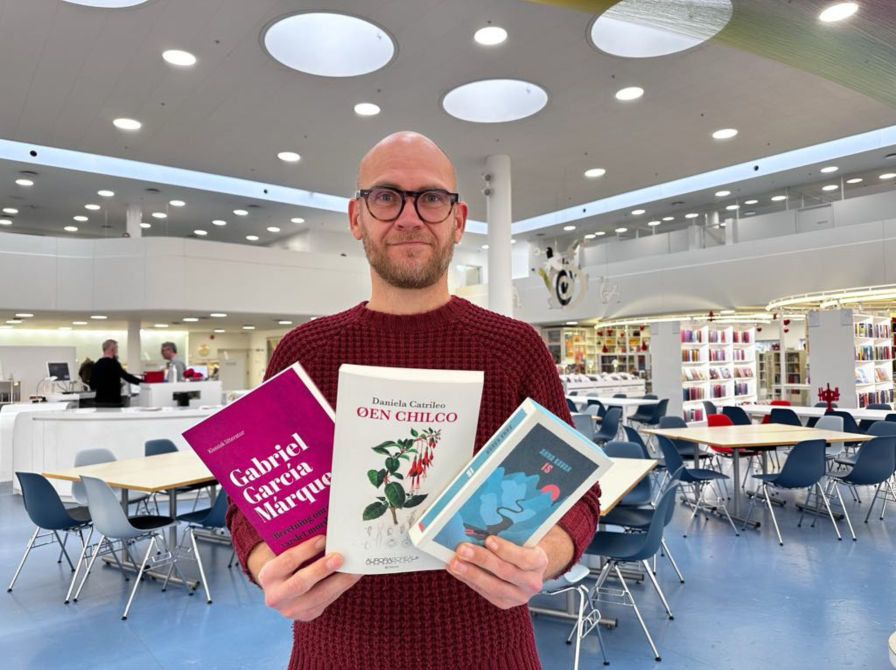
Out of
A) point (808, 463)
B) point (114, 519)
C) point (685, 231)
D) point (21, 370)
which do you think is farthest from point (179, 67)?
point (685, 231)

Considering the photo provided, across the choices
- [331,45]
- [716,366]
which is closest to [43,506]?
[331,45]

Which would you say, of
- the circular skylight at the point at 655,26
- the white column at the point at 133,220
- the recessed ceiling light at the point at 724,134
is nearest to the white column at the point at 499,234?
the recessed ceiling light at the point at 724,134

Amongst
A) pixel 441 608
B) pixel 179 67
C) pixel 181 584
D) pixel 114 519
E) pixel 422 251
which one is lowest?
pixel 181 584

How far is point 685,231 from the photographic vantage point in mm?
15375

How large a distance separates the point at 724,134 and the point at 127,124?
8.58m

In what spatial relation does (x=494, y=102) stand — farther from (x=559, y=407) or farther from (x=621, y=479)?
(x=559, y=407)

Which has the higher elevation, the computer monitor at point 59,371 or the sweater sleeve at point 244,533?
the computer monitor at point 59,371

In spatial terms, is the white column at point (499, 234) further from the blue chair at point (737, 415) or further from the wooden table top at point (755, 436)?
the wooden table top at point (755, 436)

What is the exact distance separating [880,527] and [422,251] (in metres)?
6.81

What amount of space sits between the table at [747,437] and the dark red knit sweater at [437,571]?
518 cm

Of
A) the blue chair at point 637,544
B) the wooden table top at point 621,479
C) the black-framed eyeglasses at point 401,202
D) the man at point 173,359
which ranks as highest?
the black-framed eyeglasses at point 401,202

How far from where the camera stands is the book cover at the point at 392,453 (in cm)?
84

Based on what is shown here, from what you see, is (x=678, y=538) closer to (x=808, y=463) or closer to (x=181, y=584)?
(x=808, y=463)

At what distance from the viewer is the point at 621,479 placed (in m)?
4.34
